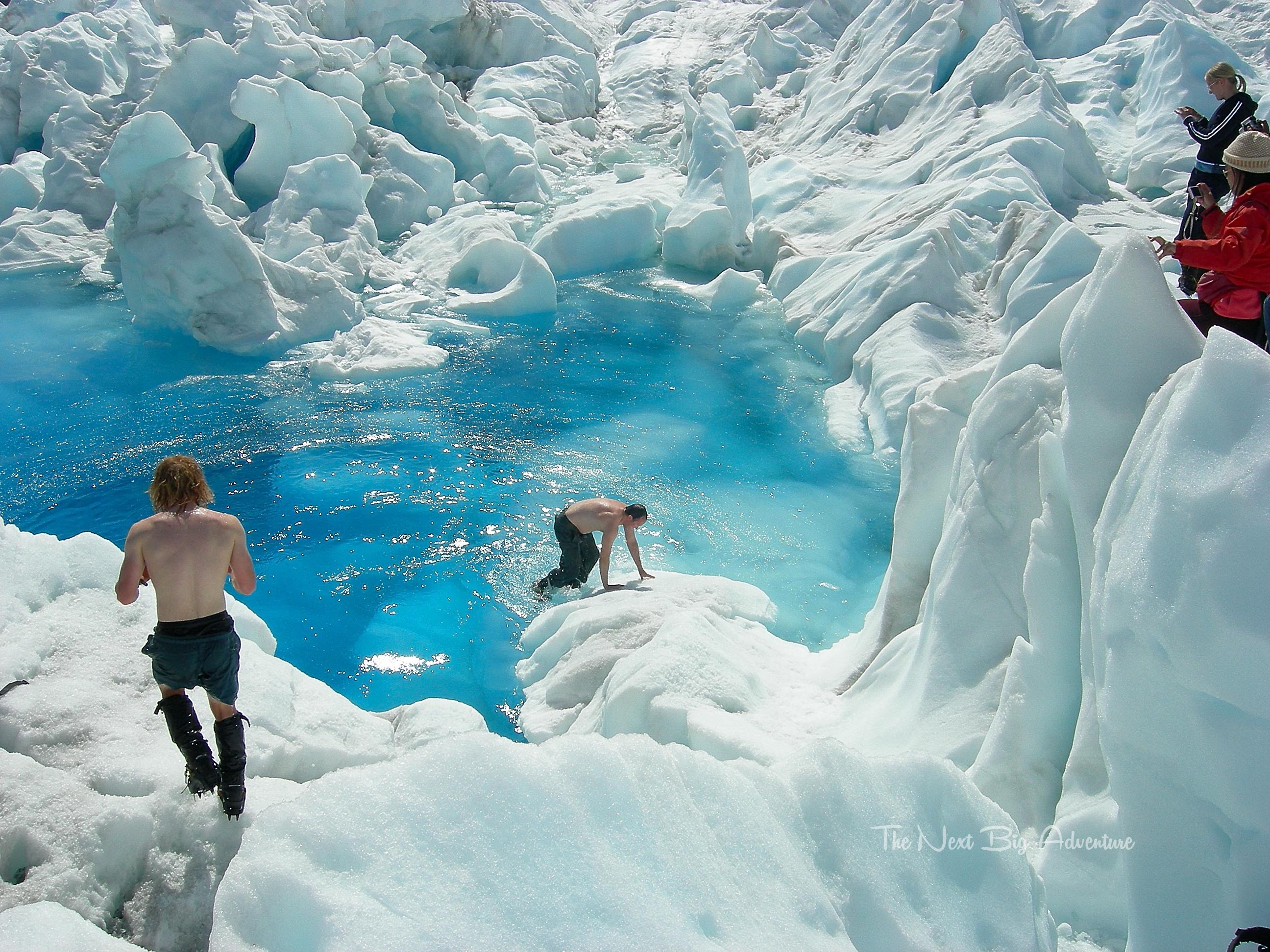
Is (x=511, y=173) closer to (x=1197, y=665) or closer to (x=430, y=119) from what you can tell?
(x=430, y=119)

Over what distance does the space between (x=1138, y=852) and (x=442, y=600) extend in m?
4.76

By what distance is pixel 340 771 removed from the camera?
8.07 ft

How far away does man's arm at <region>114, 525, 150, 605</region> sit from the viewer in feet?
8.68

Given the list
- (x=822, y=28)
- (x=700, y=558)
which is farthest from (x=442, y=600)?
(x=822, y=28)

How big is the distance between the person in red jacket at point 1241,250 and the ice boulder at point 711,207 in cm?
1068

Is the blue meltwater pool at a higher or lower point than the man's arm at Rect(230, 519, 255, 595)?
lower

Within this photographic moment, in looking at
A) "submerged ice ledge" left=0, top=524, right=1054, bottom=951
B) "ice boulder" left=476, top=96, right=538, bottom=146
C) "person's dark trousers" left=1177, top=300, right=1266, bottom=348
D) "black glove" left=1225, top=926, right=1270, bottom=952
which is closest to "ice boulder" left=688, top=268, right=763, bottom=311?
"ice boulder" left=476, top=96, right=538, bottom=146

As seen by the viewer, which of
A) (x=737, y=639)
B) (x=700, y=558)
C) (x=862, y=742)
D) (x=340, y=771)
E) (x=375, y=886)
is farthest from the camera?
(x=700, y=558)

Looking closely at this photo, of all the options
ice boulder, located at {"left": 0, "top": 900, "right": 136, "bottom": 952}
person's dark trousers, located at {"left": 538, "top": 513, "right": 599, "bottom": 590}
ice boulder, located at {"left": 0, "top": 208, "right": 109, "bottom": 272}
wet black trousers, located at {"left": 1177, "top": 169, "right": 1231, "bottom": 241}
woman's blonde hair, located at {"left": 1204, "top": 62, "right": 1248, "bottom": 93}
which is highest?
woman's blonde hair, located at {"left": 1204, "top": 62, "right": 1248, "bottom": 93}

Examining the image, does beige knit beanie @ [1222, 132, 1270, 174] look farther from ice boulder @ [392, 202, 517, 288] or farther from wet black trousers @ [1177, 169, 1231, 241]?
Answer: ice boulder @ [392, 202, 517, 288]

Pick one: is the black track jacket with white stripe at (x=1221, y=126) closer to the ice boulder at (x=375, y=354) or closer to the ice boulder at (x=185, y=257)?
the ice boulder at (x=375, y=354)

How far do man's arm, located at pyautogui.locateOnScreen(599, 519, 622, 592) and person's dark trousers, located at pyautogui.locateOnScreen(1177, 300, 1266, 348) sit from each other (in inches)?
138

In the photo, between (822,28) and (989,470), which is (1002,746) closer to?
(989,470)

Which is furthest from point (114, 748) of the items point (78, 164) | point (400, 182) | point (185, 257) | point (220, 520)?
point (78, 164)
